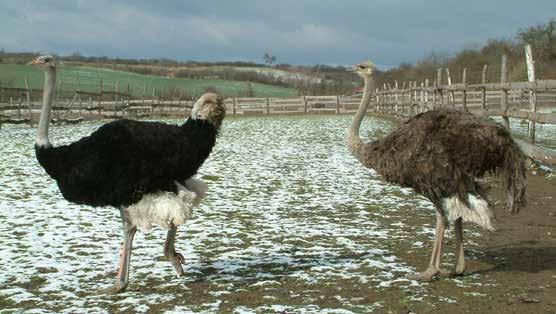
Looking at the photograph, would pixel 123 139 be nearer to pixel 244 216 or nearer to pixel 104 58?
pixel 244 216

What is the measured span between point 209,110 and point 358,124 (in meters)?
1.48

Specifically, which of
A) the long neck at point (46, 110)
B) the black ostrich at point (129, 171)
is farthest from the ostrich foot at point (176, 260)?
the long neck at point (46, 110)

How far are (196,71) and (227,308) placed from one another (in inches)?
2776

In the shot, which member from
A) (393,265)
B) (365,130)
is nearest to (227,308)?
(393,265)


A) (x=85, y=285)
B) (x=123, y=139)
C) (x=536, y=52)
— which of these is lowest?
(x=85, y=285)

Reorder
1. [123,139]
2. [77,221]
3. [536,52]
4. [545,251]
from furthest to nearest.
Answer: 1. [536,52]
2. [77,221]
3. [545,251]
4. [123,139]

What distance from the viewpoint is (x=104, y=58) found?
270ft

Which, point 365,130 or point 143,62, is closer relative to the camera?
point 365,130

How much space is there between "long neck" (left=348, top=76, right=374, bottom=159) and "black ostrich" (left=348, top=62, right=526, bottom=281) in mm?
483

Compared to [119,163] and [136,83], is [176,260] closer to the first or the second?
[119,163]

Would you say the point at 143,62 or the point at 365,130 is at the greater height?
the point at 143,62

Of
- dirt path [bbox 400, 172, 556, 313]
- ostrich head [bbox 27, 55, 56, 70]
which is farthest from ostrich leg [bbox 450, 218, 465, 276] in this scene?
ostrich head [bbox 27, 55, 56, 70]

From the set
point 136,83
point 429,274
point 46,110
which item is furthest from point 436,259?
point 136,83

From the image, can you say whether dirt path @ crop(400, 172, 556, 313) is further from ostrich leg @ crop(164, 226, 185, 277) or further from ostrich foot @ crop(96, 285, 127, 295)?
ostrich foot @ crop(96, 285, 127, 295)
